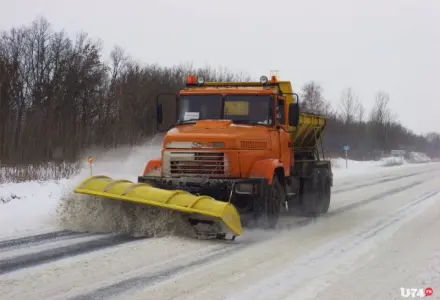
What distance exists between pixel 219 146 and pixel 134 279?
12.0 ft

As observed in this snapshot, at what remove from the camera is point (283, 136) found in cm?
997

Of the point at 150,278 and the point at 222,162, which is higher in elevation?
the point at 222,162

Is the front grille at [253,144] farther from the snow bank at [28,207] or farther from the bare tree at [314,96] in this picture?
the bare tree at [314,96]

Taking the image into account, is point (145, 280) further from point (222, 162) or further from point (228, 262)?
point (222, 162)

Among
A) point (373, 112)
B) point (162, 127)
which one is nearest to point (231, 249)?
point (162, 127)

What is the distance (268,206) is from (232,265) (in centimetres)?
268

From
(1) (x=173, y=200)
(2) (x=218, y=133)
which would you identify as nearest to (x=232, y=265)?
(1) (x=173, y=200)

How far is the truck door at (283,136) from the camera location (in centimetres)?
980

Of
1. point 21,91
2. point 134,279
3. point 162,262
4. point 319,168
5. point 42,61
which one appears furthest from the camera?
point 42,61

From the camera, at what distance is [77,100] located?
36594mm

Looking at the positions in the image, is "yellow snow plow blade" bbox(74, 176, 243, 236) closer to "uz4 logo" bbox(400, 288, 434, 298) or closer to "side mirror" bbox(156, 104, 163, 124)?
"side mirror" bbox(156, 104, 163, 124)

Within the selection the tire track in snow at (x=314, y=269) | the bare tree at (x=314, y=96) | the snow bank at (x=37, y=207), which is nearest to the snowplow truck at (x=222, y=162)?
the snow bank at (x=37, y=207)

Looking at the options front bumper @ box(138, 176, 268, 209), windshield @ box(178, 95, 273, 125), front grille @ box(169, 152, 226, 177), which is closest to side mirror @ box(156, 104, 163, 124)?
windshield @ box(178, 95, 273, 125)

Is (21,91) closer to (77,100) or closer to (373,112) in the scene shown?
(77,100)
